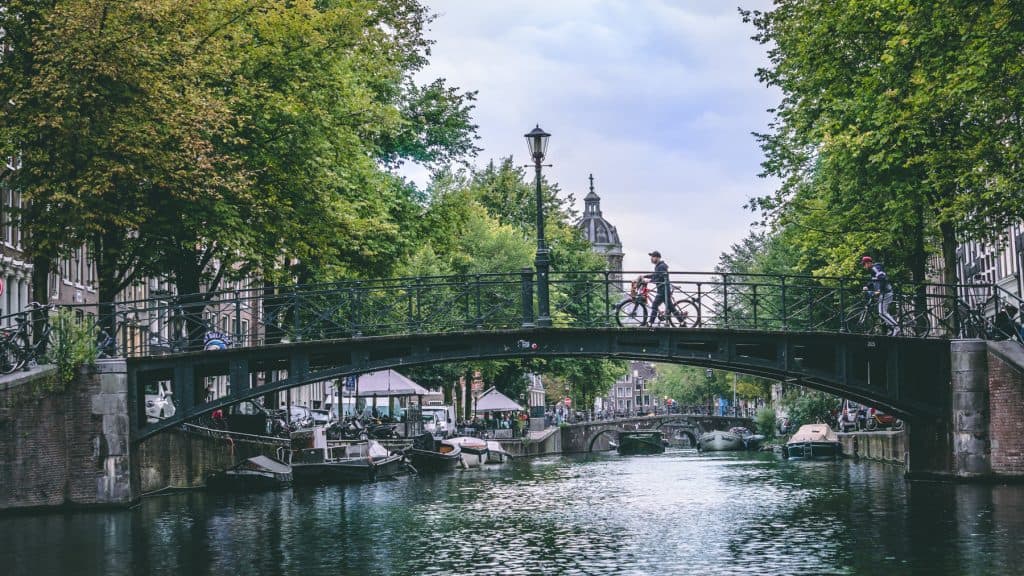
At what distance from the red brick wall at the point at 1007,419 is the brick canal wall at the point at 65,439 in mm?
19092

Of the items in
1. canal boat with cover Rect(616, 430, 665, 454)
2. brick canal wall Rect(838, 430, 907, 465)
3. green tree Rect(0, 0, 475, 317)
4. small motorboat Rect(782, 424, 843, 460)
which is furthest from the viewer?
canal boat with cover Rect(616, 430, 665, 454)

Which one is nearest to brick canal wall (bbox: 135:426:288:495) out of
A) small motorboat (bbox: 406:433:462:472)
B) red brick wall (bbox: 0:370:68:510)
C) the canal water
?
the canal water

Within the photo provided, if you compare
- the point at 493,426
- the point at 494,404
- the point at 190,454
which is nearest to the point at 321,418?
the point at 494,404

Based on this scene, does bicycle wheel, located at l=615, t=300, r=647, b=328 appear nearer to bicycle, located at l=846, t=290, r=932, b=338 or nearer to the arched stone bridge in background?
the arched stone bridge in background

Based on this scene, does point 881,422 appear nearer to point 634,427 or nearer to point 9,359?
point 9,359

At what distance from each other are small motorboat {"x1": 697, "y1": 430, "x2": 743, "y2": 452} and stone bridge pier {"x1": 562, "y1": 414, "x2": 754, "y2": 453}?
6.11m

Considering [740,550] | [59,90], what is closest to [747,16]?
[59,90]

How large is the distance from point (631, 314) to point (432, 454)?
20.9 metres

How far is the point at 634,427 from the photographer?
103500 mm

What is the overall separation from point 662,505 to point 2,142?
16529 mm

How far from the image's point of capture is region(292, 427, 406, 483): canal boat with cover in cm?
4272

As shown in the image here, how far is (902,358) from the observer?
3453 centimetres

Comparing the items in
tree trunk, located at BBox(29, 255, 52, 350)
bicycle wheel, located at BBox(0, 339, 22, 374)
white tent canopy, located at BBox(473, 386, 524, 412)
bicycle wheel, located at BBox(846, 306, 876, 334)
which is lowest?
white tent canopy, located at BBox(473, 386, 524, 412)

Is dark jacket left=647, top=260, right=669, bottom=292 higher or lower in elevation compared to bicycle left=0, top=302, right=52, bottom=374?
higher
